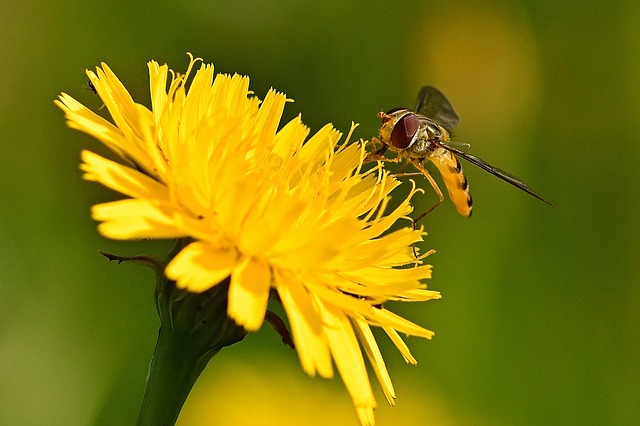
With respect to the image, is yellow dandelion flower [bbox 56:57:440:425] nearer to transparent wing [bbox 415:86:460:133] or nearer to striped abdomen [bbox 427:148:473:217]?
striped abdomen [bbox 427:148:473:217]

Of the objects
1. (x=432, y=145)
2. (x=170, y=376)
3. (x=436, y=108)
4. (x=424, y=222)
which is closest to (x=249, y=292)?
(x=170, y=376)

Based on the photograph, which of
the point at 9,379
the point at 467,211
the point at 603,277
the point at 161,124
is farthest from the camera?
the point at 603,277

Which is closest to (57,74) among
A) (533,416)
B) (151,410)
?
(151,410)

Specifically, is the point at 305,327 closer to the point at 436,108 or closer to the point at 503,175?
the point at 503,175

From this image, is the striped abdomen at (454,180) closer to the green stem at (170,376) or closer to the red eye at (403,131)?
the red eye at (403,131)

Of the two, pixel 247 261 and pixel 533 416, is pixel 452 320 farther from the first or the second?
pixel 247 261

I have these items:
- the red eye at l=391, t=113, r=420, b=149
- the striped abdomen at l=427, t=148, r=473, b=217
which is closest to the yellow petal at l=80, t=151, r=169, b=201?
the red eye at l=391, t=113, r=420, b=149
